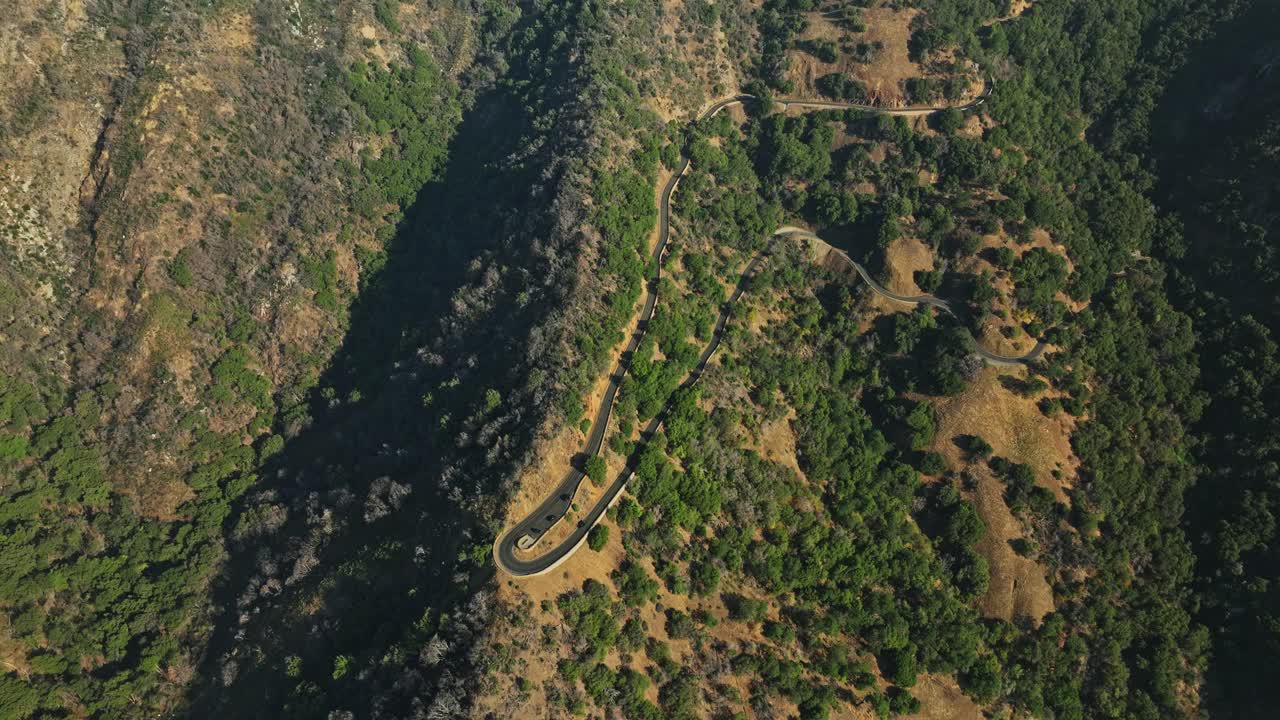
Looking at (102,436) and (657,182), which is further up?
(657,182)

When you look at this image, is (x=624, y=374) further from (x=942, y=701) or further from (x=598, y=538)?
(x=942, y=701)

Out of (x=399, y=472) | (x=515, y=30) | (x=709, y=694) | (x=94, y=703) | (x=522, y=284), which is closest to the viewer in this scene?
(x=709, y=694)

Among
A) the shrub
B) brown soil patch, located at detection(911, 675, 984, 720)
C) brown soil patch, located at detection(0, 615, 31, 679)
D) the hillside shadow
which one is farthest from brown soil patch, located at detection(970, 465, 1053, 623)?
brown soil patch, located at detection(0, 615, 31, 679)

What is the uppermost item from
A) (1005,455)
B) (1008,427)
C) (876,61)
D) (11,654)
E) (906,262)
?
Result: (876,61)

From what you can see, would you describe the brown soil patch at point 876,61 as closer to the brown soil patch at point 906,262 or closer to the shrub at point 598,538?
the brown soil patch at point 906,262

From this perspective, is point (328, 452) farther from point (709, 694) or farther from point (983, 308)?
point (983, 308)

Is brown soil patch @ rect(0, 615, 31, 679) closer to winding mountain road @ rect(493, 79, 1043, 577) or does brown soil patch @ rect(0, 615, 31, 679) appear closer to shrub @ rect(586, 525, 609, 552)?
winding mountain road @ rect(493, 79, 1043, 577)

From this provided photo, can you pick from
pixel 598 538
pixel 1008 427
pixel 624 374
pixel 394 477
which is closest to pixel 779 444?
pixel 624 374

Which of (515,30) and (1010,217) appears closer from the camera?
(1010,217)

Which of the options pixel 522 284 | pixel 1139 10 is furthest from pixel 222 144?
pixel 1139 10
